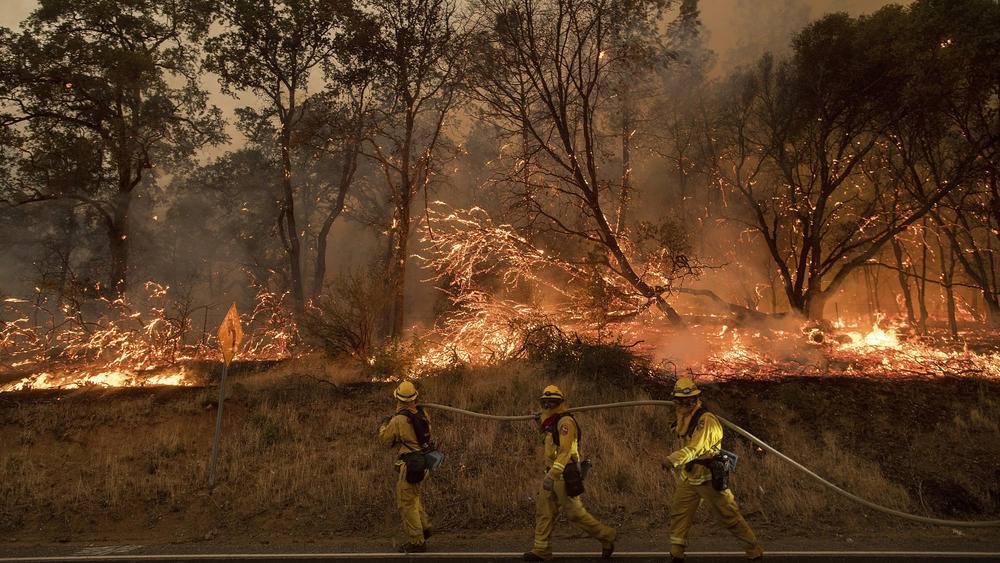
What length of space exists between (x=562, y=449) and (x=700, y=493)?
153 centimetres

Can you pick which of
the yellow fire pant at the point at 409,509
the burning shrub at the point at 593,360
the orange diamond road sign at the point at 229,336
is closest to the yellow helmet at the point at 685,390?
the yellow fire pant at the point at 409,509

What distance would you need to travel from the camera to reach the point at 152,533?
866 centimetres

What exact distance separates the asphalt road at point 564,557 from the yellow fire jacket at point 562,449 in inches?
43.2

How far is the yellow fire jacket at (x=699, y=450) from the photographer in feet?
21.3

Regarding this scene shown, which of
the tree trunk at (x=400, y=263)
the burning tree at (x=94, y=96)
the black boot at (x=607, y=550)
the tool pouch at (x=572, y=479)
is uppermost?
the burning tree at (x=94, y=96)

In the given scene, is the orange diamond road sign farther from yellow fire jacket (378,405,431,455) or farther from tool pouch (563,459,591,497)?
tool pouch (563,459,591,497)

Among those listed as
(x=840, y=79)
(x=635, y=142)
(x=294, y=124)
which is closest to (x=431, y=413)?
(x=840, y=79)

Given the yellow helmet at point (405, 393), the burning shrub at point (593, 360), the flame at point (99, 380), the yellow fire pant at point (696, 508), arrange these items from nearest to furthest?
the yellow fire pant at point (696, 508) → the yellow helmet at point (405, 393) → the burning shrub at point (593, 360) → the flame at point (99, 380)

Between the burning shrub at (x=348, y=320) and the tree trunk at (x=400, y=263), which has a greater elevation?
the tree trunk at (x=400, y=263)

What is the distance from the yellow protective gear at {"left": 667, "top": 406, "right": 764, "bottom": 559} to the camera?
6504 millimetres

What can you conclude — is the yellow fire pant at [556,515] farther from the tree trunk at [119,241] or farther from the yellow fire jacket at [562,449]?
the tree trunk at [119,241]

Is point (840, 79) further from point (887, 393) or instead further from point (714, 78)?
point (714, 78)

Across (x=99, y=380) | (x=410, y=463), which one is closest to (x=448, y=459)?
(x=410, y=463)

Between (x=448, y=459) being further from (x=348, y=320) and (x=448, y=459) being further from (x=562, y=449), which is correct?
(x=348, y=320)
